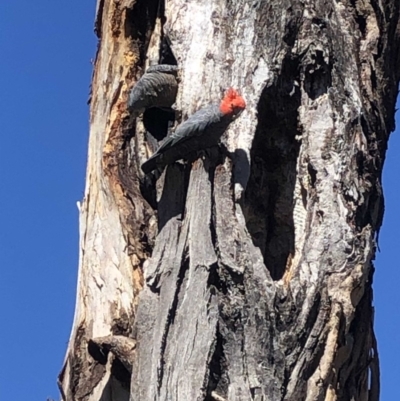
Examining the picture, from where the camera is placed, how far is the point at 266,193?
3.58 m

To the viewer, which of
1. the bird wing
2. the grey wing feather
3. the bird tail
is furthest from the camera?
the grey wing feather

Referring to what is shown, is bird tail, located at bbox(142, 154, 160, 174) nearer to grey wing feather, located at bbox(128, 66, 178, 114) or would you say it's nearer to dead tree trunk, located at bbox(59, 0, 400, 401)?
dead tree trunk, located at bbox(59, 0, 400, 401)

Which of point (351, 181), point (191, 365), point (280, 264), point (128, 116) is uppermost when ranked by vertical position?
point (128, 116)

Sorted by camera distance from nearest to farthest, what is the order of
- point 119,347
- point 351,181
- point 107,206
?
point 119,347 → point 351,181 → point 107,206

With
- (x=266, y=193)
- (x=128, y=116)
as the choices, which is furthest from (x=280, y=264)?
(x=128, y=116)

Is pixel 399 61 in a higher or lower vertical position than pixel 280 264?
higher

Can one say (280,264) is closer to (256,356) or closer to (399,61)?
(256,356)

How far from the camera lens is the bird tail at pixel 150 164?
3.39 meters

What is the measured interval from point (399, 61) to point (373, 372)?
110cm

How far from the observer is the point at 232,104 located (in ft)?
10.8

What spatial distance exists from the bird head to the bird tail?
0.83 feet

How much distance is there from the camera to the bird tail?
11.1 ft

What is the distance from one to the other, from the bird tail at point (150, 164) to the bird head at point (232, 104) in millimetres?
253

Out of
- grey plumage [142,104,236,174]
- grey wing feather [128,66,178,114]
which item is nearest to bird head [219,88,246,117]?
grey plumage [142,104,236,174]
